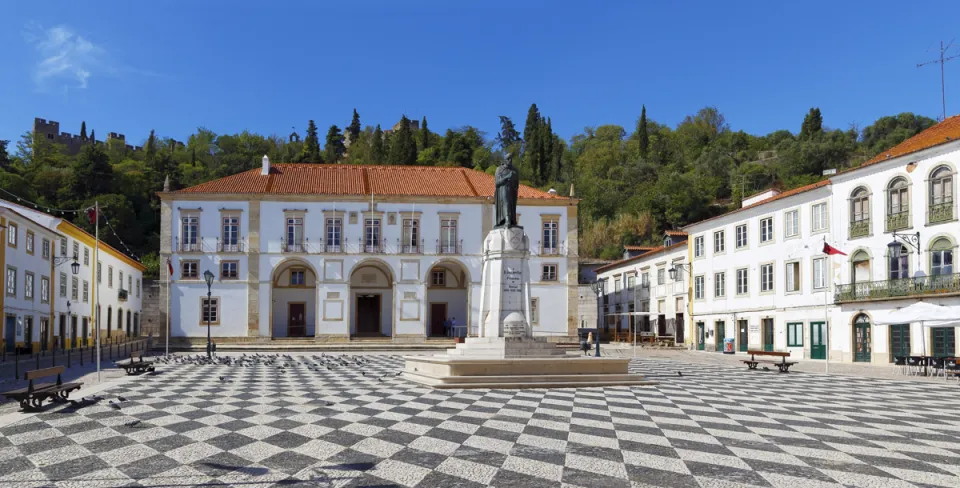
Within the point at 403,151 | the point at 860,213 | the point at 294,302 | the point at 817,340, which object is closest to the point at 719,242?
the point at 817,340

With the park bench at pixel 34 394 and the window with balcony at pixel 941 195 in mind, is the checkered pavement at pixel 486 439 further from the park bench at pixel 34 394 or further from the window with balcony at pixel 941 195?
the window with balcony at pixel 941 195

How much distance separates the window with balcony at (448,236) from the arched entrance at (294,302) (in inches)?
299

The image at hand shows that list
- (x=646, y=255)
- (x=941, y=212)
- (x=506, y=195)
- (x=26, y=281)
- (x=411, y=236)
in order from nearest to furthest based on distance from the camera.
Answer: (x=506, y=195)
(x=941, y=212)
(x=26, y=281)
(x=411, y=236)
(x=646, y=255)

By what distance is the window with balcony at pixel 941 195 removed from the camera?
81.6ft

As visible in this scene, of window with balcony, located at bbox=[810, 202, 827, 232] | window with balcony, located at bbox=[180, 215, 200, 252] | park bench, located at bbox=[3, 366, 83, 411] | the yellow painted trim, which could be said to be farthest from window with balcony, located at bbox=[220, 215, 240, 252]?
park bench, located at bbox=[3, 366, 83, 411]

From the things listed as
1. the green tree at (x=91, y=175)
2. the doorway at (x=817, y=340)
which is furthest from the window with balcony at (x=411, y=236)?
the green tree at (x=91, y=175)

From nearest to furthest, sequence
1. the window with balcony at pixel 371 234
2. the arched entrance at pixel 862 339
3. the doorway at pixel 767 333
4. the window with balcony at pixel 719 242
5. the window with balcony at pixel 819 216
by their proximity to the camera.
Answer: the arched entrance at pixel 862 339
the window with balcony at pixel 819 216
the doorway at pixel 767 333
the window with balcony at pixel 719 242
the window with balcony at pixel 371 234

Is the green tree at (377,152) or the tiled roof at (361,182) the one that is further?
the green tree at (377,152)

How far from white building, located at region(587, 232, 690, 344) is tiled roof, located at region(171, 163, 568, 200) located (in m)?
7.28

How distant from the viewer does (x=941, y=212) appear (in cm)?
2508

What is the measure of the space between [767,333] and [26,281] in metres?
31.7

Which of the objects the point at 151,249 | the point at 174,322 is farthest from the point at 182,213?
the point at 151,249

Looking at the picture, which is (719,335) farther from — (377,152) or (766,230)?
(377,152)

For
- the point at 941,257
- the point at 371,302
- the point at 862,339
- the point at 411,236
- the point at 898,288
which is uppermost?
the point at 411,236
